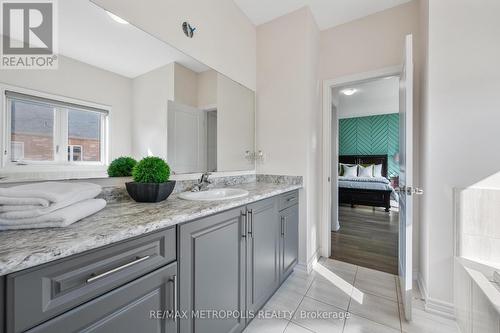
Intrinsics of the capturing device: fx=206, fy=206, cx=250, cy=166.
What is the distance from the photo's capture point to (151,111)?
1393mm

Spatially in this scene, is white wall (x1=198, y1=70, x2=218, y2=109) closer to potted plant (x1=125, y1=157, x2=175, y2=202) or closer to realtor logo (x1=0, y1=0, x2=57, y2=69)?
potted plant (x1=125, y1=157, x2=175, y2=202)

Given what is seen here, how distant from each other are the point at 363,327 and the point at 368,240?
5.94 feet

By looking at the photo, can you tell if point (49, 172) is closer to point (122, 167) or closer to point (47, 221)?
point (122, 167)

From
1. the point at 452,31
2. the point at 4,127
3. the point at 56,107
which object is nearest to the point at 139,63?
the point at 56,107

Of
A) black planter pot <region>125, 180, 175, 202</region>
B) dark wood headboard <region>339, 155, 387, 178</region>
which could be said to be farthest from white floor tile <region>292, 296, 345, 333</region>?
dark wood headboard <region>339, 155, 387, 178</region>

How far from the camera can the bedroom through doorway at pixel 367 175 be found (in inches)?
104

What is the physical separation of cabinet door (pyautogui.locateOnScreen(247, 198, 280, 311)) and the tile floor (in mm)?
176

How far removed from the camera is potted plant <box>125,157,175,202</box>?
3.68ft

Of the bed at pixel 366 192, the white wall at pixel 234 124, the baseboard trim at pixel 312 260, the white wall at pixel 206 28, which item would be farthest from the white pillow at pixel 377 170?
the white wall at pixel 206 28

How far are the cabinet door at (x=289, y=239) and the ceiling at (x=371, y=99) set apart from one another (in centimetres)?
226

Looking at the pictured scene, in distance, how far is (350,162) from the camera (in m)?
6.54

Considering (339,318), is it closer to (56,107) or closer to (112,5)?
(56,107)

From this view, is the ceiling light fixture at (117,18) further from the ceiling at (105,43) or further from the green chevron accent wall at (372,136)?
the green chevron accent wall at (372,136)

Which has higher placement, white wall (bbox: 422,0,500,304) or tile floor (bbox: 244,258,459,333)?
white wall (bbox: 422,0,500,304)
